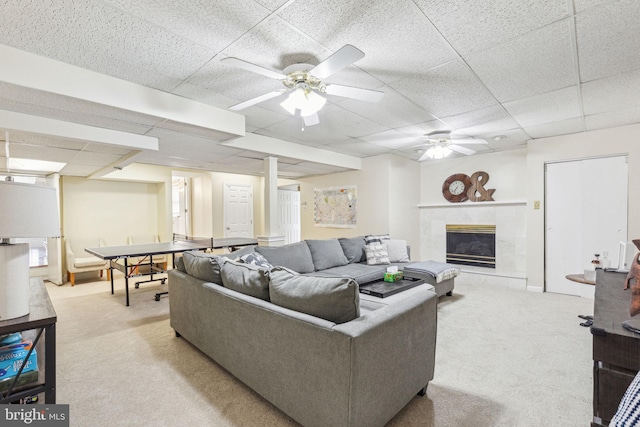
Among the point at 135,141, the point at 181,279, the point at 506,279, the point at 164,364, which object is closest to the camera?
the point at 164,364

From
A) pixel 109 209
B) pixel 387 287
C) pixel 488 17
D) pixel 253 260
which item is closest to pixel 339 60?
pixel 488 17

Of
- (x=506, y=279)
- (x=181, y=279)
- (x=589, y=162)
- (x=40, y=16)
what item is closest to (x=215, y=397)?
(x=181, y=279)

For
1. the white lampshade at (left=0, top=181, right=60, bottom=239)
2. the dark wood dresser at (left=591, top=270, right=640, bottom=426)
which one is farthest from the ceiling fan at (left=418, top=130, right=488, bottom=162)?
the white lampshade at (left=0, top=181, right=60, bottom=239)

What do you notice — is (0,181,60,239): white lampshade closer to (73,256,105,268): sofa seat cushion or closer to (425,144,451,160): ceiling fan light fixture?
(425,144,451,160): ceiling fan light fixture

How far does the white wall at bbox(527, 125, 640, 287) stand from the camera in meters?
3.73

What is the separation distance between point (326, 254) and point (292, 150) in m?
1.67

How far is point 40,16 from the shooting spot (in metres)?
1.62

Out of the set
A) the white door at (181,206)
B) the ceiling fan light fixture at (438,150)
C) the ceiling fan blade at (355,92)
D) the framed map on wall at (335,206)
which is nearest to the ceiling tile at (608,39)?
the ceiling fan blade at (355,92)

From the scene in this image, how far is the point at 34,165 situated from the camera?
4504 millimetres

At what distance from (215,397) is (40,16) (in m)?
2.46

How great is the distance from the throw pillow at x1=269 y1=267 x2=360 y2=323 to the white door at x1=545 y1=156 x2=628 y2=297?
4305 mm

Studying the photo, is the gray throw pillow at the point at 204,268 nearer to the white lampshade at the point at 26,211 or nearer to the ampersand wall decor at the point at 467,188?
the white lampshade at the point at 26,211

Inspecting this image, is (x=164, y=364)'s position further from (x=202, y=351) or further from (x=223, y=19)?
(x=223, y=19)

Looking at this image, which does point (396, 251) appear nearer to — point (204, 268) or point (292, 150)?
point (292, 150)
